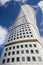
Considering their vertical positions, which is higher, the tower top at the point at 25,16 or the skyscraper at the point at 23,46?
the tower top at the point at 25,16

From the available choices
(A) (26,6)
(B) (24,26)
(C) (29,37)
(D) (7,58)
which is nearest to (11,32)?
(B) (24,26)

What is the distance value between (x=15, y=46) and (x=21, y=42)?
6.70 ft

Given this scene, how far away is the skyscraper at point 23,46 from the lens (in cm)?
3388

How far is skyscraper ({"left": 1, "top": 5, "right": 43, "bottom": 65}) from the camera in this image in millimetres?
33875

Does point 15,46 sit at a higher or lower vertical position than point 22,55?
higher

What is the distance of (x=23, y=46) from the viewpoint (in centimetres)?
3712

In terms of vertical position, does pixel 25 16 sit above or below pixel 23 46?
above

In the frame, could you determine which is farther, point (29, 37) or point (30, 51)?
point (29, 37)

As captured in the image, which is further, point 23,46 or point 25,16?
point 25,16

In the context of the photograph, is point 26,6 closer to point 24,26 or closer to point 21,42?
point 24,26

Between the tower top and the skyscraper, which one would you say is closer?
the skyscraper

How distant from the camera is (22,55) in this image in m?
34.7

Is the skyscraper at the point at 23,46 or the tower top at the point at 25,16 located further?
the tower top at the point at 25,16

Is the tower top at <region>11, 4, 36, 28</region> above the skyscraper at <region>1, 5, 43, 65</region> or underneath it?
above
